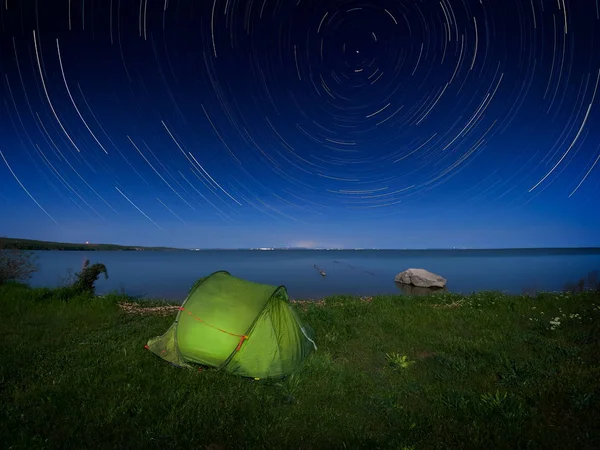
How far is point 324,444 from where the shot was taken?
17.7 feet

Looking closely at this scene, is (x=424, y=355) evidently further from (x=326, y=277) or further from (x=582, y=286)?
(x=326, y=277)

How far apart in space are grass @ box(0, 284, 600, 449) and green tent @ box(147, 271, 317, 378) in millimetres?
440

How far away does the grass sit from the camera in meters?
5.46

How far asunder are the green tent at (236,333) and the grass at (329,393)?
44cm

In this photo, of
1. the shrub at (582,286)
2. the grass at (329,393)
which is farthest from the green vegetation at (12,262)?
the shrub at (582,286)

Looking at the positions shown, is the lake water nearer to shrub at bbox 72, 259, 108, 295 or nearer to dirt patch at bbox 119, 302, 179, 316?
shrub at bbox 72, 259, 108, 295

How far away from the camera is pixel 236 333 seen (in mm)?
8594

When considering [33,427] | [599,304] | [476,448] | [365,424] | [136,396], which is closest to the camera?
[476,448]

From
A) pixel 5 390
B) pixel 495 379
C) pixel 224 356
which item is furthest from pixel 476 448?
pixel 5 390

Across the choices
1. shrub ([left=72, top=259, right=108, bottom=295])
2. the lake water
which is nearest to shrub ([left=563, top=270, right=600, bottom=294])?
the lake water

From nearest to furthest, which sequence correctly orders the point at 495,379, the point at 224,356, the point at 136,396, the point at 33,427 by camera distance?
the point at 33,427 < the point at 136,396 < the point at 495,379 < the point at 224,356

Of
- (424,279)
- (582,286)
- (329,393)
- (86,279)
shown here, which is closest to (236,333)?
(329,393)

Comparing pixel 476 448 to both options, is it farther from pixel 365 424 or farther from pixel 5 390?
pixel 5 390

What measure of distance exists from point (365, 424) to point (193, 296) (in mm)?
5992
